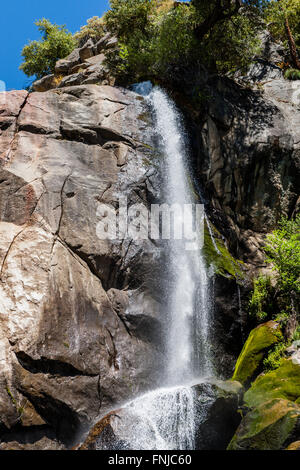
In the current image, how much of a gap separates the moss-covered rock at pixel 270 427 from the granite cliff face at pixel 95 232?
10.6 ft

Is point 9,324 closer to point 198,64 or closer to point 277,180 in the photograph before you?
point 277,180

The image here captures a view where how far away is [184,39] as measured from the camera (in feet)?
54.1

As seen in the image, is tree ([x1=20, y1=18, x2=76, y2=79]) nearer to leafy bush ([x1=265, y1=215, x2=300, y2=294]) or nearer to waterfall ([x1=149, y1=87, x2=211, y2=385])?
waterfall ([x1=149, y1=87, x2=211, y2=385])

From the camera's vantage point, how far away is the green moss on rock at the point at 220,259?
1148 cm

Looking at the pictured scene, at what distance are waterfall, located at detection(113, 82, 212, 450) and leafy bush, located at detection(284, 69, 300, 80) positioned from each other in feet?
19.1

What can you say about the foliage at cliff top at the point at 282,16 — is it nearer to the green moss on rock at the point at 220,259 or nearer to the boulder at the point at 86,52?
the boulder at the point at 86,52

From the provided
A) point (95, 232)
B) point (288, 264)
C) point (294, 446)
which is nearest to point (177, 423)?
point (294, 446)

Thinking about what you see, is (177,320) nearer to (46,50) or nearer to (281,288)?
(281,288)

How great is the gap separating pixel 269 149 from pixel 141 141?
5.17 meters

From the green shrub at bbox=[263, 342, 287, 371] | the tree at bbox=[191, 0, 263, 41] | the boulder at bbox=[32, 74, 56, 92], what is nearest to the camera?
the green shrub at bbox=[263, 342, 287, 371]

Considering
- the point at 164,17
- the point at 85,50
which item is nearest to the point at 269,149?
the point at 164,17

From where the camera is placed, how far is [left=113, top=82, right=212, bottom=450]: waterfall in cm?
753

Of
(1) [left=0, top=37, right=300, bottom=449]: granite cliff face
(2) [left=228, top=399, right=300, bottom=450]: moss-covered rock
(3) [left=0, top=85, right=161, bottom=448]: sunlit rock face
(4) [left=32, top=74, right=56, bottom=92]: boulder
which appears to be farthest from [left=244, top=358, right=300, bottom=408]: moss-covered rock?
(4) [left=32, top=74, right=56, bottom=92]: boulder

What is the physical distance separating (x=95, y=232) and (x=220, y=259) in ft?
13.7
